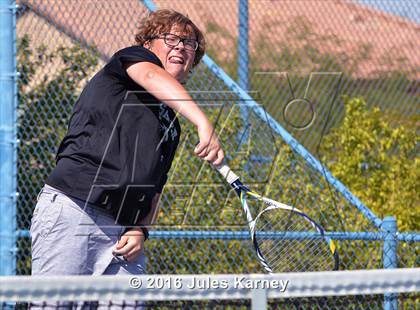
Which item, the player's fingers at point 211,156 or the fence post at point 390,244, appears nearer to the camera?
the player's fingers at point 211,156

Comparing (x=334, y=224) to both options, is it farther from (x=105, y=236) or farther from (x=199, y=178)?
(x=105, y=236)

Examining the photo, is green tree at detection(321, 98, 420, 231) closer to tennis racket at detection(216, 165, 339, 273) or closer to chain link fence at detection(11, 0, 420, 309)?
chain link fence at detection(11, 0, 420, 309)

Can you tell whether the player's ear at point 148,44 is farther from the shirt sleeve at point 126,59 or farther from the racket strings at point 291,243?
the racket strings at point 291,243

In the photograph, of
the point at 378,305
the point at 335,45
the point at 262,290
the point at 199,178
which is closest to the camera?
the point at 262,290

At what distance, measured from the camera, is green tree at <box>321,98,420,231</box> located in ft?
18.5

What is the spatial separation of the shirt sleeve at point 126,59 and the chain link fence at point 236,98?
2.26 meters

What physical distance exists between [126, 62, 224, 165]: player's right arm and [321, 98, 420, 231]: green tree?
10.5ft

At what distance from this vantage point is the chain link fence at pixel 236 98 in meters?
5.35

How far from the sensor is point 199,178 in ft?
18.1

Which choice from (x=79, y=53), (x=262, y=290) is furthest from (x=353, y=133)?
(x=262, y=290)

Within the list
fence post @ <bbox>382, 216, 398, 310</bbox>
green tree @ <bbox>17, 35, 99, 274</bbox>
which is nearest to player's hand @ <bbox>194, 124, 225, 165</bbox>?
fence post @ <bbox>382, 216, 398, 310</bbox>

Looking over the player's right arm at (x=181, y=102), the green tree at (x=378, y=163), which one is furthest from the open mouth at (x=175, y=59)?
the green tree at (x=378, y=163)

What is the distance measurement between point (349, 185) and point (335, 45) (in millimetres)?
1231

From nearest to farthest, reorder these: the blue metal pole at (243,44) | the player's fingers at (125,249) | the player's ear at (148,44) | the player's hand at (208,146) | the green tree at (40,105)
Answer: the player's hand at (208,146) → the player's fingers at (125,249) → the player's ear at (148,44) → the green tree at (40,105) → the blue metal pole at (243,44)
